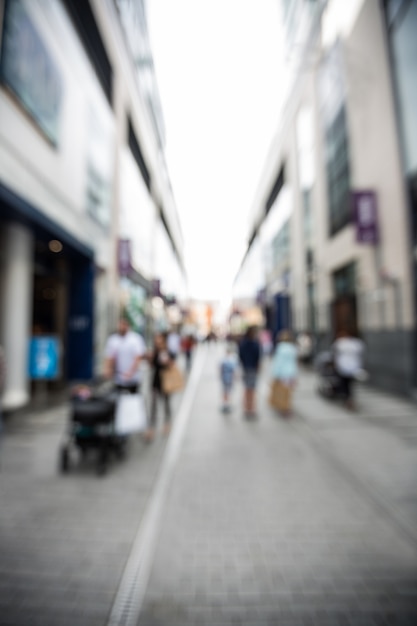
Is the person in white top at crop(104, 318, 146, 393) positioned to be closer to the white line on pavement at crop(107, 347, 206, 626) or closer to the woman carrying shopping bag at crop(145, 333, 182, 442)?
the woman carrying shopping bag at crop(145, 333, 182, 442)

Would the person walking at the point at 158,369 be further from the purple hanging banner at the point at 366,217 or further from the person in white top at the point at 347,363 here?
the purple hanging banner at the point at 366,217

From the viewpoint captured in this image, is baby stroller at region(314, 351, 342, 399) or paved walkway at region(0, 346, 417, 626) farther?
baby stroller at region(314, 351, 342, 399)

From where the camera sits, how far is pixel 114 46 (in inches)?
518

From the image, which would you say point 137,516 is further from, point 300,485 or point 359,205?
point 359,205

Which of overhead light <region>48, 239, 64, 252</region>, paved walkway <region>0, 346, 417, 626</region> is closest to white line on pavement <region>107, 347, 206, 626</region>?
paved walkway <region>0, 346, 417, 626</region>

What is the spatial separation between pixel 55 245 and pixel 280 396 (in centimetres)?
697

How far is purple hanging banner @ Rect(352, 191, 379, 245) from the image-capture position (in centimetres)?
960

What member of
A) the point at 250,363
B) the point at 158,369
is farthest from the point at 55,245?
the point at 250,363

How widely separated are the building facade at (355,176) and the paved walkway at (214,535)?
544 centimetres

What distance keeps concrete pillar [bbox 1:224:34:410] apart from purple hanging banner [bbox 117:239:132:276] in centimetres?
627

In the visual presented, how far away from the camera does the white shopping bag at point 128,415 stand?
4.24 metres

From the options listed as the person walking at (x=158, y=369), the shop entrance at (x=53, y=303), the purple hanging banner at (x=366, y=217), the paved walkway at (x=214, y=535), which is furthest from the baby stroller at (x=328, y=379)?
the shop entrance at (x=53, y=303)

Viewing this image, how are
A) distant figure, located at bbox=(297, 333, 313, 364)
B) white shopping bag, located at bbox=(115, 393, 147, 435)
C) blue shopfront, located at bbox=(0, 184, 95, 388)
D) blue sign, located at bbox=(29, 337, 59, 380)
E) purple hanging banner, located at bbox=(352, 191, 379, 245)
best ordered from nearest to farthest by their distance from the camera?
white shopping bag, located at bbox=(115, 393, 147, 435) < blue sign, located at bbox=(29, 337, 59, 380) < purple hanging banner, located at bbox=(352, 191, 379, 245) < blue shopfront, located at bbox=(0, 184, 95, 388) < distant figure, located at bbox=(297, 333, 313, 364)

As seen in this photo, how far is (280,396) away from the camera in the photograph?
691cm
